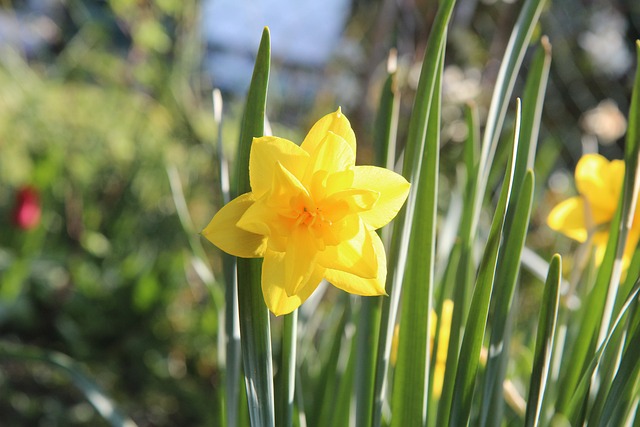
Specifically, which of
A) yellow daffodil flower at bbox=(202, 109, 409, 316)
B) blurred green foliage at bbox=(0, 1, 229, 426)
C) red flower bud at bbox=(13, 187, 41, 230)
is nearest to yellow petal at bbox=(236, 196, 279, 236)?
yellow daffodil flower at bbox=(202, 109, 409, 316)

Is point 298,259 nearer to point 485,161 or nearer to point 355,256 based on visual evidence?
point 355,256

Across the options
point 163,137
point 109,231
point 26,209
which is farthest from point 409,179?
point 163,137

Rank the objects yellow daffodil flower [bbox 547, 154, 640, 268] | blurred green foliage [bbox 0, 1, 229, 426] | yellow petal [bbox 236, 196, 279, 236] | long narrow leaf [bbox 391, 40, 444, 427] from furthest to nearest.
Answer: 1. blurred green foliage [bbox 0, 1, 229, 426]
2. yellow daffodil flower [bbox 547, 154, 640, 268]
3. long narrow leaf [bbox 391, 40, 444, 427]
4. yellow petal [bbox 236, 196, 279, 236]

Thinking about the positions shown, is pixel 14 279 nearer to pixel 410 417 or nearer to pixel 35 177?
pixel 35 177

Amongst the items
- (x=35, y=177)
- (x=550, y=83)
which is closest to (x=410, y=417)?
(x=35, y=177)

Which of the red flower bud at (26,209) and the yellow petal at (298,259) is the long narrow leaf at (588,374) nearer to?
the yellow petal at (298,259)

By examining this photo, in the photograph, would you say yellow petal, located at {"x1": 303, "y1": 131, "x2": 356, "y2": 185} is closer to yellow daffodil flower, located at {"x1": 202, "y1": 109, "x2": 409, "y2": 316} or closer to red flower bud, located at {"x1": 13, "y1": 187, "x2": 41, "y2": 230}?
yellow daffodil flower, located at {"x1": 202, "y1": 109, "x2": 409, "y2": 316}

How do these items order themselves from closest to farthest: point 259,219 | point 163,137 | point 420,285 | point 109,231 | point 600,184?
point 259,219
point 420,285
point 600,184
point 109,231
point 163,137
